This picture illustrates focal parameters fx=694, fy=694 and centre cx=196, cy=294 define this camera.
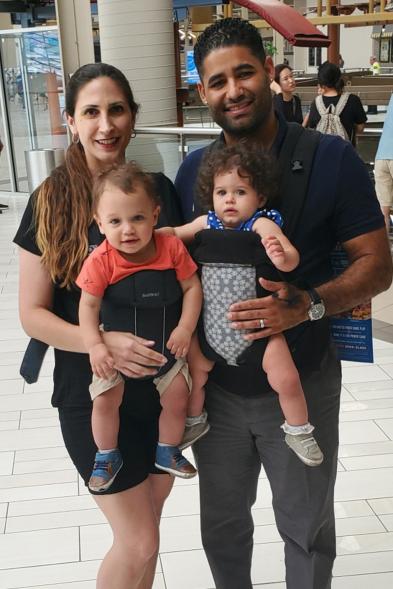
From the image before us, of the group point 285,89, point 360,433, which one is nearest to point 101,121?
point 360,433

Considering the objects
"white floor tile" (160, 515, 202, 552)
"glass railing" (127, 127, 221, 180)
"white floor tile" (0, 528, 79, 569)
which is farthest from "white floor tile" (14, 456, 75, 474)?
"glass railing" (127, 127, 221, 180)

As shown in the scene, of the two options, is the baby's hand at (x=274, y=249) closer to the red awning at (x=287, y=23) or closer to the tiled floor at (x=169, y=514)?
the tiled floor at (x=169, y=514)

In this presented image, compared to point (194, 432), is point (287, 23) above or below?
above

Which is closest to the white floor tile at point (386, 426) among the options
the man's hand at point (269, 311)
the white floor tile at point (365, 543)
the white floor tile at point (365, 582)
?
the white floor tile at point (365, 543)

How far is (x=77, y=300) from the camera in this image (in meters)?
1.95

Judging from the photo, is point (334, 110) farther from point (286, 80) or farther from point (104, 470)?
point (104, 470)

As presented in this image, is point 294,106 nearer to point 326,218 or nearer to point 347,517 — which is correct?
point 347,517

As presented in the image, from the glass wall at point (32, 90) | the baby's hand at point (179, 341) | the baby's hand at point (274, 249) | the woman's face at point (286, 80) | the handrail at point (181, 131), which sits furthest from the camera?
the glass wall at point (32, 90)

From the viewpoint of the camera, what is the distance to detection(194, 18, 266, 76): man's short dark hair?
1.87 metres

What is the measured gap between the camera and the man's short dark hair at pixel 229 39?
73.4 inches

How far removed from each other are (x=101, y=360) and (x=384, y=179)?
493cm

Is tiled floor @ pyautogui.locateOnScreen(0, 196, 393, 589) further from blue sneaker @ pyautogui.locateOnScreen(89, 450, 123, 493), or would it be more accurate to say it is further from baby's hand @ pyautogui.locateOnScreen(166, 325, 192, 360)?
baby's hand @ pyautogui.locateOnScreen(166, 325, 192, 360)

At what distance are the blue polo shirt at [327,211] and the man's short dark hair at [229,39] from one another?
24 cm

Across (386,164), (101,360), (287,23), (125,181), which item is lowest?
(386,164)
